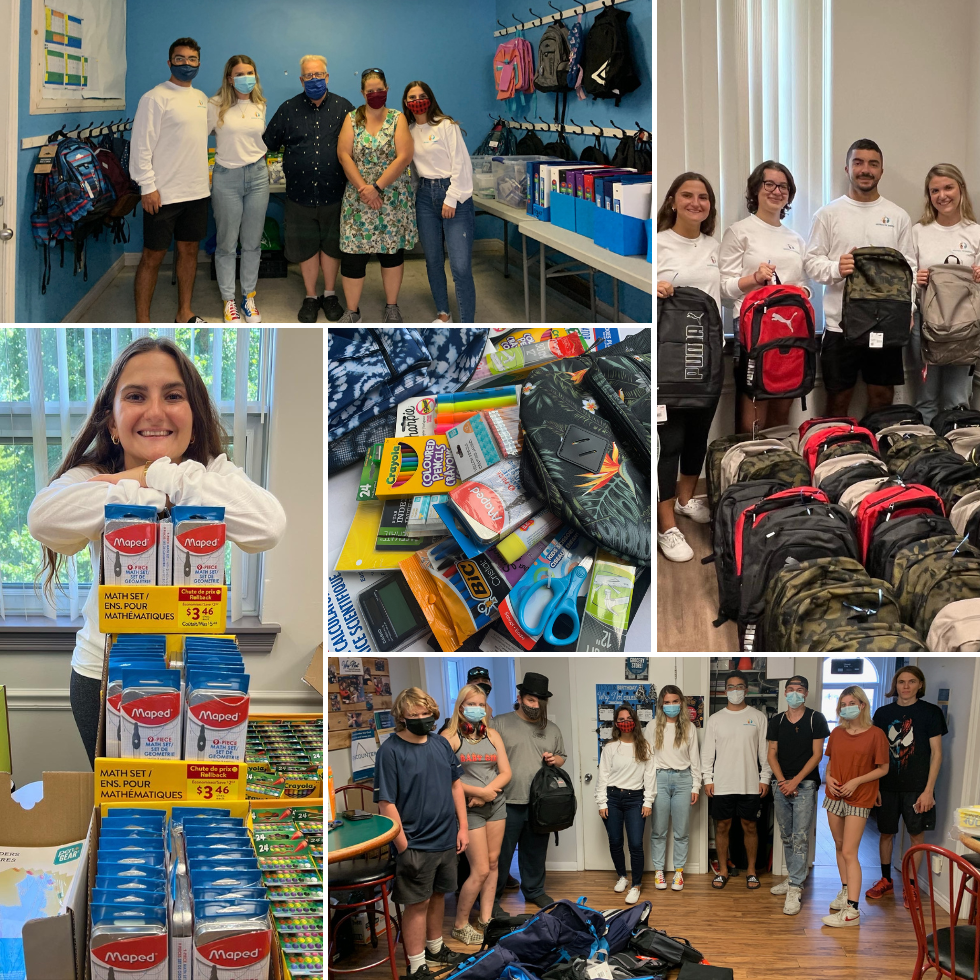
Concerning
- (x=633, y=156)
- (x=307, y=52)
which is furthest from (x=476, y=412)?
(x=307, y=52)

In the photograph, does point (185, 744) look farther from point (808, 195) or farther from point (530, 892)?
point (808, 195)

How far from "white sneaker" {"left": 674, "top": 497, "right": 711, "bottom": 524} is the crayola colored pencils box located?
1944 mm

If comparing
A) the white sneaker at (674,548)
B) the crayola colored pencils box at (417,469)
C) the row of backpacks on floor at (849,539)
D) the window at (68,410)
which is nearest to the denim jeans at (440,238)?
the window at (68,410)

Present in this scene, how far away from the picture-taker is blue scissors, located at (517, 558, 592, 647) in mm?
2531

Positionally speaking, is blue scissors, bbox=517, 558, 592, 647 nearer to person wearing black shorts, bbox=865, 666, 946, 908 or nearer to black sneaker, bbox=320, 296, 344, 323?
person wearing black shorts, bbox=865, 666, 946, 908

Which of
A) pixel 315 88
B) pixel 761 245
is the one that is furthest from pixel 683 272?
pixel 315 88

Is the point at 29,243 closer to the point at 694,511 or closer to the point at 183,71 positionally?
the point at 183,71

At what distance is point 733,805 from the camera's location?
4250 mm

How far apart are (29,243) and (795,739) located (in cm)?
405

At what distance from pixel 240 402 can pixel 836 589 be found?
2218 millimetres

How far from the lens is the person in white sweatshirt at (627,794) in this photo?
13.1ft

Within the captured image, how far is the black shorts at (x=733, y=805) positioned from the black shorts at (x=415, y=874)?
1.50 meters

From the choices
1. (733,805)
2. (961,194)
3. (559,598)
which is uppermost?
(961,194)

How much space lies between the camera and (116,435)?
8.89 feet
